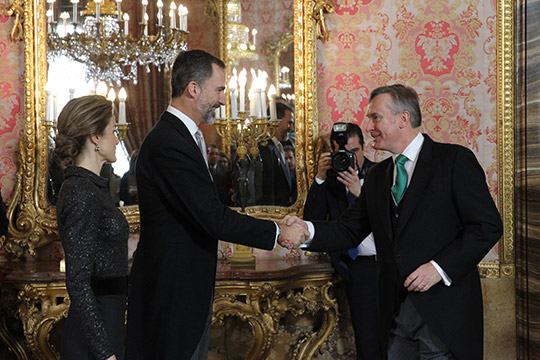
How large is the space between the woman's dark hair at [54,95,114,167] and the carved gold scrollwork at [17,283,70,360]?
1.42 metres

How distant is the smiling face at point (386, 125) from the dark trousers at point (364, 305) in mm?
1260

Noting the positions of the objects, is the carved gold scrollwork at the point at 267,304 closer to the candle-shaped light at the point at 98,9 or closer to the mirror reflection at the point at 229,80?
the mirror reflection at the point at 229,80

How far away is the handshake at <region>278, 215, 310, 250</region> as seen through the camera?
2900 millimetres

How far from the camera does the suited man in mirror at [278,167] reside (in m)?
4.27

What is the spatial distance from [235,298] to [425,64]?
1.84 metres

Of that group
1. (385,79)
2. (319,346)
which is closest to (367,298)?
(319,346)

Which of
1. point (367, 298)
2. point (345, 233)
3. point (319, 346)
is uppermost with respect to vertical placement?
point (345, 233)

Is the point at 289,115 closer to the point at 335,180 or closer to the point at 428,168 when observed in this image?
the point at 335,180

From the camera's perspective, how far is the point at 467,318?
8.26ft

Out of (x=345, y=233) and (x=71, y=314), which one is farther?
(x=345, y=233)

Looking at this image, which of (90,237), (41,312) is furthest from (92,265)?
(41,312)

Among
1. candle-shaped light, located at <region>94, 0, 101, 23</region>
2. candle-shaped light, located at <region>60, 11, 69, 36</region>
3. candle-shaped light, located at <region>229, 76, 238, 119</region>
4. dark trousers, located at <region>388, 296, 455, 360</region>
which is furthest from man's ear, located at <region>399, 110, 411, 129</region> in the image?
candle-shaped light, located at <region>60, 11, 69, 36</region>

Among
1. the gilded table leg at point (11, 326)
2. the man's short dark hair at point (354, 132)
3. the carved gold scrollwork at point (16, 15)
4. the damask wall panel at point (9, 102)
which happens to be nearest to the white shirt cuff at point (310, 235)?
the man's short dark hair at point (354, 132)

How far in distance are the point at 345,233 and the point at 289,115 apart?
1432 millimetres
